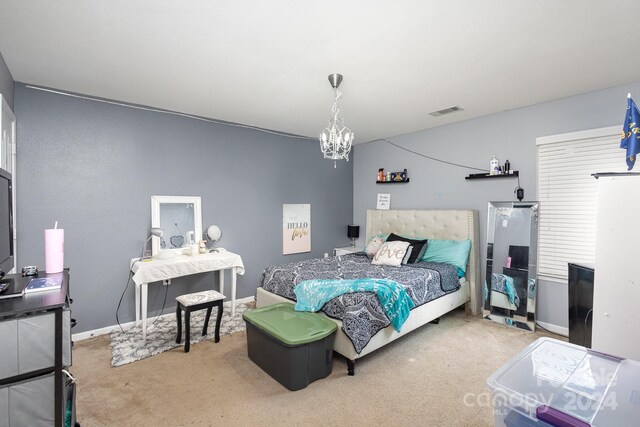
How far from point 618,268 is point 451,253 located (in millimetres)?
1902

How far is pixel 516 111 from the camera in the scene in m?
3.59

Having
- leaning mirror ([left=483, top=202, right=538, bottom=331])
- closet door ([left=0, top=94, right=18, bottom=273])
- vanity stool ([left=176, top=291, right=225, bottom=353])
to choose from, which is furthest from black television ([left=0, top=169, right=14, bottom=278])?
leaning mirror ([left=483, top=202, right=538, bottom=331])

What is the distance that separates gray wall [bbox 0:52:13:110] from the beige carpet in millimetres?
2336

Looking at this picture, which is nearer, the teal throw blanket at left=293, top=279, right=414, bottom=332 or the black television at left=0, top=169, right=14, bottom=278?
the black television at left=0, top=169, right=14, bottom=278

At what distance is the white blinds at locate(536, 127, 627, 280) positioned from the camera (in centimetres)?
301

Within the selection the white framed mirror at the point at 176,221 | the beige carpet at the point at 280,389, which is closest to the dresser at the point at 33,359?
the beige carpet at the point at 280,389

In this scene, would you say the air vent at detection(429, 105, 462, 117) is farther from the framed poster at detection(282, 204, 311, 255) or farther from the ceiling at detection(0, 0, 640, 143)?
the framed poster at detection(282, 204, 311, 255)

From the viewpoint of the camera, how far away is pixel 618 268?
1944 millimetres

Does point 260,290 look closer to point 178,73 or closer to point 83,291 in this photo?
point 83,291

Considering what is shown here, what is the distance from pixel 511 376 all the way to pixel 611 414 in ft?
0.84

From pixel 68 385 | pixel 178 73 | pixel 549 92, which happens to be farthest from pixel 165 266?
pixel 549 92

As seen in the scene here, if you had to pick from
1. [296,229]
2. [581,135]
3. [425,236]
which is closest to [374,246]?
[425,236]

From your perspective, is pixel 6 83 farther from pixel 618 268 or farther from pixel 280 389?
pixel 618 268

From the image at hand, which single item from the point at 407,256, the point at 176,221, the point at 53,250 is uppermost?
the point at 176,221
